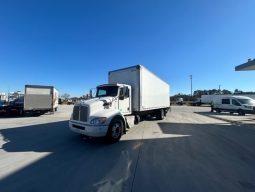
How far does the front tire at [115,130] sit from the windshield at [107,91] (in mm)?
1552

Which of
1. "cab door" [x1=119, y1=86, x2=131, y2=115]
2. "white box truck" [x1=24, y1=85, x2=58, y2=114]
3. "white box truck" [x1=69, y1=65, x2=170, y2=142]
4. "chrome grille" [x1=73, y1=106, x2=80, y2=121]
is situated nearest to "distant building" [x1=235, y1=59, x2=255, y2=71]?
"white box truck" [x1=69, y1=65, x2=170, y2=142]

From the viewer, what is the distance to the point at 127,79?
34.9 ft

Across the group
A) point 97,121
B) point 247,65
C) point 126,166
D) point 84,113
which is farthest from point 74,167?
point 247,65

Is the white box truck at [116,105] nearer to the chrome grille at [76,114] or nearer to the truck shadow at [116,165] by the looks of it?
the chrome grille at [76,114]

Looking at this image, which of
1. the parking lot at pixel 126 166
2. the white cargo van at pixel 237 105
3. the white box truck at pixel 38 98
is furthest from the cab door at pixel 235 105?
the white box truck at pixel 38 98

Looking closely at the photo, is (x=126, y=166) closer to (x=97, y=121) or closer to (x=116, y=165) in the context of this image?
(x=116, y=165)

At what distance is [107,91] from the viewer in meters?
8.96

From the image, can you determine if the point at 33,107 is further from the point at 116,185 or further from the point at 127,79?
the point at 116,185

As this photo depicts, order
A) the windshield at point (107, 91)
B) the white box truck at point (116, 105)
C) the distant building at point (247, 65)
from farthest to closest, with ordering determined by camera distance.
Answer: the distant building at point (247, 65)
the windshield at point (107, 91)
the white box truck at point (116, 105)

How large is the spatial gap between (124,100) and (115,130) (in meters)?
2.06

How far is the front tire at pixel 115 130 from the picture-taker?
719 centimetres

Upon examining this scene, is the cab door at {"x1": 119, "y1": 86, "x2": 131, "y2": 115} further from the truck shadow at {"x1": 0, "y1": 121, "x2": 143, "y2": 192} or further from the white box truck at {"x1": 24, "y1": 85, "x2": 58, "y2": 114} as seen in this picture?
the white box truck at {"x1": 24, "y1": 85, "x2": 58, "y2": 114}

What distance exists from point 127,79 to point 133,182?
727 cm

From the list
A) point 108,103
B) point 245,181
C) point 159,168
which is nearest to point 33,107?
point 108,103
